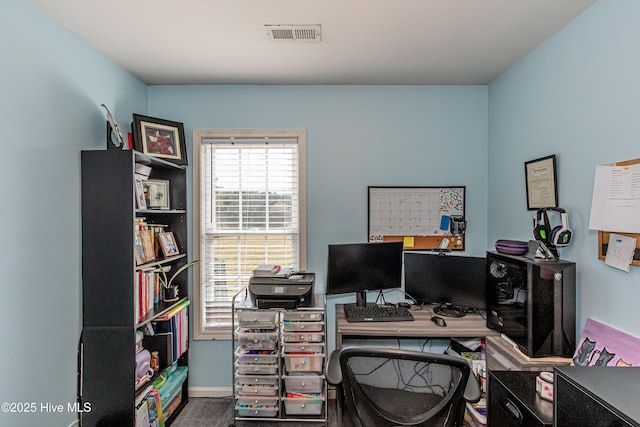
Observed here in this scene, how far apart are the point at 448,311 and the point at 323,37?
6.78 feet

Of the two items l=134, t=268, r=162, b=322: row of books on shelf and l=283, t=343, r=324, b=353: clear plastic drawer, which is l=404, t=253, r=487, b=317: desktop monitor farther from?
l=134, t=268, r=162, b=322: row of books on shelf

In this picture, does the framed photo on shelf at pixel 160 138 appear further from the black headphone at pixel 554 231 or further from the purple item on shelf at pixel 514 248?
the black headphone at pixel 554 231

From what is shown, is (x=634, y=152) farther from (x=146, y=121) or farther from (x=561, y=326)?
(x=146, y=121)

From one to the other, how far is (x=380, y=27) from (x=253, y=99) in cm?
125

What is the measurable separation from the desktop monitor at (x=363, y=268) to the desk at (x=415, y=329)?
0.86ft

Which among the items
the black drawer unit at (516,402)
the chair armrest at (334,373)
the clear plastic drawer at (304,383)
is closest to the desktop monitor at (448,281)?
the black drawer unit at (516,402)

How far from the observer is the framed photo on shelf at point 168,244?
95.9 inches

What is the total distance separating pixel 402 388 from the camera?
4.50 feet

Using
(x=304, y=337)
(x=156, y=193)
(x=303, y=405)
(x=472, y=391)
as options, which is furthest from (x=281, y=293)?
(x=472, y=391)

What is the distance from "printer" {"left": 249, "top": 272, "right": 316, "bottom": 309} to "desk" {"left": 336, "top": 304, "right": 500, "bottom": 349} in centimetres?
31

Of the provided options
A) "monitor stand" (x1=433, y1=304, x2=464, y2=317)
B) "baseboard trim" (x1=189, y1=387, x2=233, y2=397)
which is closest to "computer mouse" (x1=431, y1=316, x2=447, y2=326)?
"monitor stand" (x1=433, y1=304, x2=464, y2=317)

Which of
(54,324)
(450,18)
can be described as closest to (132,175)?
(54,324)

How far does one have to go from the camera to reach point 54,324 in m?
1.78

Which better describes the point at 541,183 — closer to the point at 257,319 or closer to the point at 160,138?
the point at 257,319
